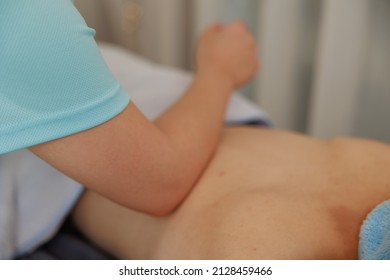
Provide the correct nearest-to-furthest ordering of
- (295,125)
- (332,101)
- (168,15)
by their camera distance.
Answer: (332,101)
(295,125)
(168,15)

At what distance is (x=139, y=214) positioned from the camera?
706 mm

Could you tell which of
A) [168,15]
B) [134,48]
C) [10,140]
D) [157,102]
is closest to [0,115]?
[10,140]

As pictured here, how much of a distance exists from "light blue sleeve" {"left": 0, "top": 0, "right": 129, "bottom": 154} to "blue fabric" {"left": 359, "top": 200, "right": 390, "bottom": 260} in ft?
1.04

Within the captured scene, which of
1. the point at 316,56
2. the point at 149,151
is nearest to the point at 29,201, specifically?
the point at 149,151

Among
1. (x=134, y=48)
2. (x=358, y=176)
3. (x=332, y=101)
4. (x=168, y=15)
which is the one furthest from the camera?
(x=134, y=48)

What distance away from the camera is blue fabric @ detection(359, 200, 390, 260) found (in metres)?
0.50

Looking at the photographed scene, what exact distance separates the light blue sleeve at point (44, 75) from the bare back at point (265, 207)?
8.3 inches

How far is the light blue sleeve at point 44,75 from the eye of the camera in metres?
0.47

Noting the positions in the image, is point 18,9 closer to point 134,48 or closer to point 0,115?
point 0,115

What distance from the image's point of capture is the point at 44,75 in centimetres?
48

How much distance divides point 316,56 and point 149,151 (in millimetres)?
725

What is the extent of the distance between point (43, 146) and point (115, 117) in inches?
3.3

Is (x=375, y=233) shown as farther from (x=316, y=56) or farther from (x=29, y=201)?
(x=316, y=56)

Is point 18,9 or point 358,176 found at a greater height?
point 18,9
